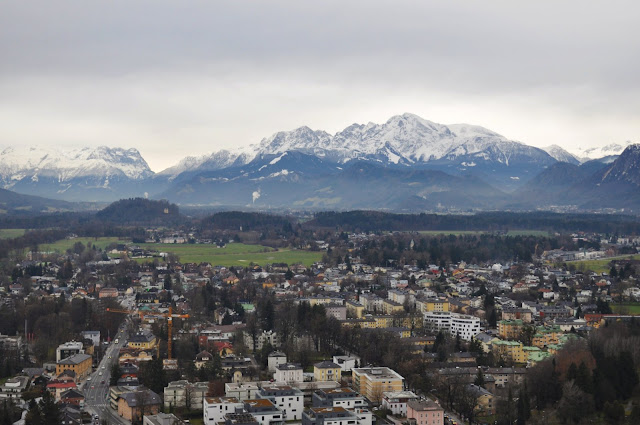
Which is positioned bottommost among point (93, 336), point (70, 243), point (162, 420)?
point (162, 420)

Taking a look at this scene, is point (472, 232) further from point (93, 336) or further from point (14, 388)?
point (14, 388)

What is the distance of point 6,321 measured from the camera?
40219 millimetres

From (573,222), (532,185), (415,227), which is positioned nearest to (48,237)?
(415,227)

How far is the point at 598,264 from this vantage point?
66875 millimetres

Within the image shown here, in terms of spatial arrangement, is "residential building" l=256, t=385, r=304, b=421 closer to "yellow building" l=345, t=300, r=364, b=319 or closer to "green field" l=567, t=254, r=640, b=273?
"yellow building" l=345, t=300, r=364, b=319

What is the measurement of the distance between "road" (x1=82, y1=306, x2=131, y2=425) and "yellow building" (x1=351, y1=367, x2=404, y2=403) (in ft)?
24.9

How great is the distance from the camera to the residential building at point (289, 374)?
3114 cm

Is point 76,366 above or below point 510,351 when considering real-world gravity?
below

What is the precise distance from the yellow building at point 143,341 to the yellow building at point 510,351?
13.1 metres

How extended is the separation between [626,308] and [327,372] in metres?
19.5

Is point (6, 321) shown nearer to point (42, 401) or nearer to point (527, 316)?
point (42, 401)

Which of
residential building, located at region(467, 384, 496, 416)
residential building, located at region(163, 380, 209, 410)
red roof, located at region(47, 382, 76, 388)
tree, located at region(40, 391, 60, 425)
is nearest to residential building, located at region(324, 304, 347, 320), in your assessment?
residential building, located at region(467, 384, 496, 416)

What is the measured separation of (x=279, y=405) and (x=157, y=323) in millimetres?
15062

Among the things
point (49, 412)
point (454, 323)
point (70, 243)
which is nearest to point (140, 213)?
point (70, 243)
